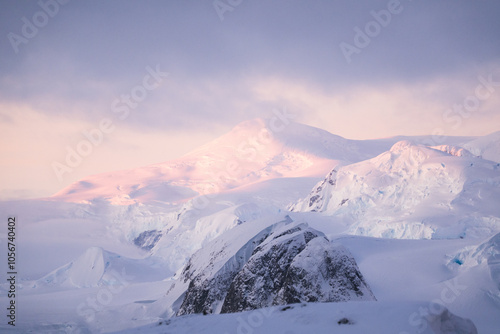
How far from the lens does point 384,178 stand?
2499 inches

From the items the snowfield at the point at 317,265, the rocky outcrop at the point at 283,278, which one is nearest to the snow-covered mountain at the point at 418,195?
the snowfield at the point at 317,265

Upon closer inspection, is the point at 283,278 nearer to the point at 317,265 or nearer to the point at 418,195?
the point at 317,265

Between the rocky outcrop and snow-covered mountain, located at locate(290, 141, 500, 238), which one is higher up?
the rocky outcrop

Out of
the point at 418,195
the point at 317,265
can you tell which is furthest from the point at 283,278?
the point at 418,195

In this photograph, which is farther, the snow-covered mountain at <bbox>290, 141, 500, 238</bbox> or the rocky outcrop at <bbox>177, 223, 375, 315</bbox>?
the snow-covered mountain at <bbox>290, 141, 500, 238</bbox>

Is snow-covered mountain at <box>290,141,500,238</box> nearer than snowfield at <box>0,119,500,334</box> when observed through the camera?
No

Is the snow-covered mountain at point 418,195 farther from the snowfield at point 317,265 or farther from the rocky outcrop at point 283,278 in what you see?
the rocky outcrop at point 283,278

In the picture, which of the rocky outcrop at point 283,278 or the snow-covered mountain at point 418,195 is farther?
the snow-covered mountain at point 418,195

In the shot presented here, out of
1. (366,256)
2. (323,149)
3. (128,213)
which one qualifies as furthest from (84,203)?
(366,256)

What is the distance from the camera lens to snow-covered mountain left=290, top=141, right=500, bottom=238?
44250 mm

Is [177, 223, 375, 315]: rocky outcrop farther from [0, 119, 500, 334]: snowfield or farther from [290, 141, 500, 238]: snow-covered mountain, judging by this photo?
[290, 141, 500, 238]: snow-covered mountain

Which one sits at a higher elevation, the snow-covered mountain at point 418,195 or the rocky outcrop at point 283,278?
the rocky outcrop at point 283,278

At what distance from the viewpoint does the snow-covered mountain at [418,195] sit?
145 ft

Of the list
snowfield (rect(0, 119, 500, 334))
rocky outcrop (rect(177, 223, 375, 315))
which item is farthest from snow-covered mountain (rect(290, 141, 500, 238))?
rocky outcrop (rect(177, 223, 375, 315))
